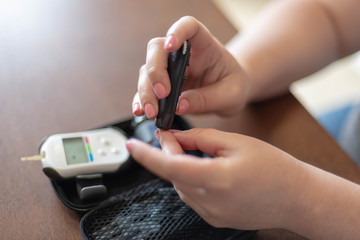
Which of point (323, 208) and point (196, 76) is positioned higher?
point (196, 76)

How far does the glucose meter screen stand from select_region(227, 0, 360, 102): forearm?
0.99 feet

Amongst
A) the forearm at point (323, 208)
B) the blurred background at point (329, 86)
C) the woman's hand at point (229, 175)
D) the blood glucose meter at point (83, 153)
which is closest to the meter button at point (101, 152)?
the blood glucose meter at point (83, 153)

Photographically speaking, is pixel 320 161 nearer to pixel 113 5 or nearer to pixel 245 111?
pixel 245 111

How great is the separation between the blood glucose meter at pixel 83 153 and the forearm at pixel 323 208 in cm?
22

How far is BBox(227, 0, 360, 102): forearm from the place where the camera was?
608 millimetres

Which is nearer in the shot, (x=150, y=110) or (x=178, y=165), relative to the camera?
(x=178, y=165)

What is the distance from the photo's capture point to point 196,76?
1.72 feet

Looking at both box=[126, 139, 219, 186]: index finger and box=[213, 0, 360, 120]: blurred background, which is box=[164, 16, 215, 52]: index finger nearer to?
box=[126, 139, 219, 186]: index finger

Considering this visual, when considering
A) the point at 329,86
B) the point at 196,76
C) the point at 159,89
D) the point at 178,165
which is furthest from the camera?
the point at 329,86

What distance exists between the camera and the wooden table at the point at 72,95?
411 mm

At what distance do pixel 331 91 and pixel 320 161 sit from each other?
3.51 feet

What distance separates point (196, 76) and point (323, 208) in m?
0.26

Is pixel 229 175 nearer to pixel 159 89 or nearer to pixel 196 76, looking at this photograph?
pixel 159 89

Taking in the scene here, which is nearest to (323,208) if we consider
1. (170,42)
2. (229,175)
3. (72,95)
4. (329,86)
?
(229,175)
